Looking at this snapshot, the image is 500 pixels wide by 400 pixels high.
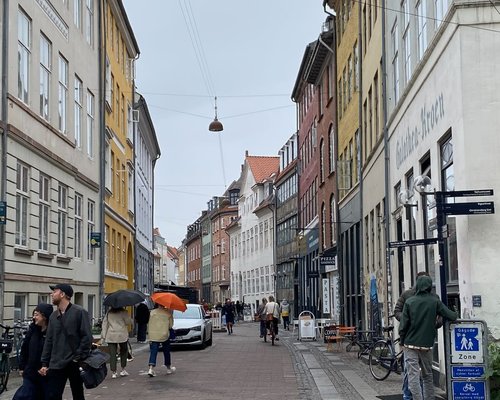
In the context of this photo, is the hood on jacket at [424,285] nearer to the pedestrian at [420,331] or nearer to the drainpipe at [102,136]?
the pedestrian at [420,331]

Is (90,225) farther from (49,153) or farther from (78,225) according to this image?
(49,153)

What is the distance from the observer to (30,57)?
2089 cm

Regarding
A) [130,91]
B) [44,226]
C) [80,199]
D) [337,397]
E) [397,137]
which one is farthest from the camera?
[130,91]

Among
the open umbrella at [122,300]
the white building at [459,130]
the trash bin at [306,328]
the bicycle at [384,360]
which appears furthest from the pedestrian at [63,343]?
the trash bin at [306,328]

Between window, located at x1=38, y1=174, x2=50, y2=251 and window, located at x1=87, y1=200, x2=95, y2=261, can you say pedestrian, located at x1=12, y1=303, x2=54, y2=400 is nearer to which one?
window, located at x1=38, y1=174, x2=50, y2=251

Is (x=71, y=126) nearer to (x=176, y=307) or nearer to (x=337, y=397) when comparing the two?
(x=176, y=307)

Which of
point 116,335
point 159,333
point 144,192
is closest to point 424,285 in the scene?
point 159,333

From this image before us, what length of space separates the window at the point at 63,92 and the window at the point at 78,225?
9.12 ft

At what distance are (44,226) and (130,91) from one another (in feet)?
68.9

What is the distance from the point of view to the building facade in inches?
1330

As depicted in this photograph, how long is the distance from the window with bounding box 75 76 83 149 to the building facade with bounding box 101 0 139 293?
4047mm

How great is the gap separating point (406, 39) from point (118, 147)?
20.5 meters

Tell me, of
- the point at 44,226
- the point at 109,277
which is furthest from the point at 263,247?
the point at 44,226

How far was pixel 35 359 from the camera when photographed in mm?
9523
